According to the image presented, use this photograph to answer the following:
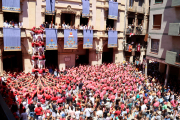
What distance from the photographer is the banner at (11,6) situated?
20.3 meters

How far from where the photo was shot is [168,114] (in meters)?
11.8

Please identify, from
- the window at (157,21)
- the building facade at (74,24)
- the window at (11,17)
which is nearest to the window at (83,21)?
the building facade at (74,24)

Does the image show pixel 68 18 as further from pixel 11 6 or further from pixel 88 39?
pixel 11 6

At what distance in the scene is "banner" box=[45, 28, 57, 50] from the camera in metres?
23.0

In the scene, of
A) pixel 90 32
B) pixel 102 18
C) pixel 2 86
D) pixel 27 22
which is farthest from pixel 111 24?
pixel 2 86

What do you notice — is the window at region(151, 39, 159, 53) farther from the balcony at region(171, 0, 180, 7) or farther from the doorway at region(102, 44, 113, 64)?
the doorway at region(102, 44, 113, 64)

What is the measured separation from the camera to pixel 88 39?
84.4ft

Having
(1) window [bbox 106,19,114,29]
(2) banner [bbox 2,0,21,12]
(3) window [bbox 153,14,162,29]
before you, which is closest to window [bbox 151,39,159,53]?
(3) window [bbox 153,14,162,29]

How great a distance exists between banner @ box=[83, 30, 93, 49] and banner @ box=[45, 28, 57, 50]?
4541 millimetres

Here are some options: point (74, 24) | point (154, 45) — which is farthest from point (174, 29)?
point (74, 24)

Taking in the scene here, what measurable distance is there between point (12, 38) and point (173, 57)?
1949 cm

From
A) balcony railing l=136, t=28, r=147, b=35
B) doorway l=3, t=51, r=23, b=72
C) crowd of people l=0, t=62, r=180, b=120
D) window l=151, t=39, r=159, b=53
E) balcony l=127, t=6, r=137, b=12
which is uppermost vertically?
balcony l=127, t=6, r=137, b=12

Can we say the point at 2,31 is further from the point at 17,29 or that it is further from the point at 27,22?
the point at 27,22

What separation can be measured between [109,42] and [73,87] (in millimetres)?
13771
